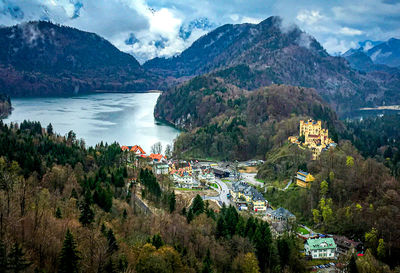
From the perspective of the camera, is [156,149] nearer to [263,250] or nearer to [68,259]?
[263,250]

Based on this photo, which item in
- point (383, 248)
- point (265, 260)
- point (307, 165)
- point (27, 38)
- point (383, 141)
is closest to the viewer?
point (265, 260)

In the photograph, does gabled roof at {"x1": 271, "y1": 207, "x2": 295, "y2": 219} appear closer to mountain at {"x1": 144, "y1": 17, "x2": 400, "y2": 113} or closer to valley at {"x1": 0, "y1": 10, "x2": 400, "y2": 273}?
valley at {"x1": 0, "y1": 10, "x2": 400, "y2": 273}

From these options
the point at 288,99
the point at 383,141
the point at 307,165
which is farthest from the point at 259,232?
the point at 288,99

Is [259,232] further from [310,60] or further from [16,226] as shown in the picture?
[310,60]

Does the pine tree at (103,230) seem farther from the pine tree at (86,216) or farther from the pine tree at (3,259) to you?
the pine tree at (3,259)

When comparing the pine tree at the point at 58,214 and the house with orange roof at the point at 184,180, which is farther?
the house with orange roof at the point at 184,180

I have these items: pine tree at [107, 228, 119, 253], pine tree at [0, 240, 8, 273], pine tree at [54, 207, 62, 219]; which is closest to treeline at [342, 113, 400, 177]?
pine tree at [107, 228, 119, 253]

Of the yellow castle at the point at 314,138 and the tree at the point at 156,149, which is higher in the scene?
the yellow castle at the point at 314,138

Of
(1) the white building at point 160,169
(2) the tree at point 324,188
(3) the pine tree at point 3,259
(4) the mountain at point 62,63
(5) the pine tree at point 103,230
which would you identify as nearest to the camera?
(3) the pine tree at point 3,259

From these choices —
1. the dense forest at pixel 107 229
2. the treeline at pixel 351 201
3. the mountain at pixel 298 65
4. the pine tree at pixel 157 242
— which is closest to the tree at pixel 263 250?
the dense forest at pixel 107 229
